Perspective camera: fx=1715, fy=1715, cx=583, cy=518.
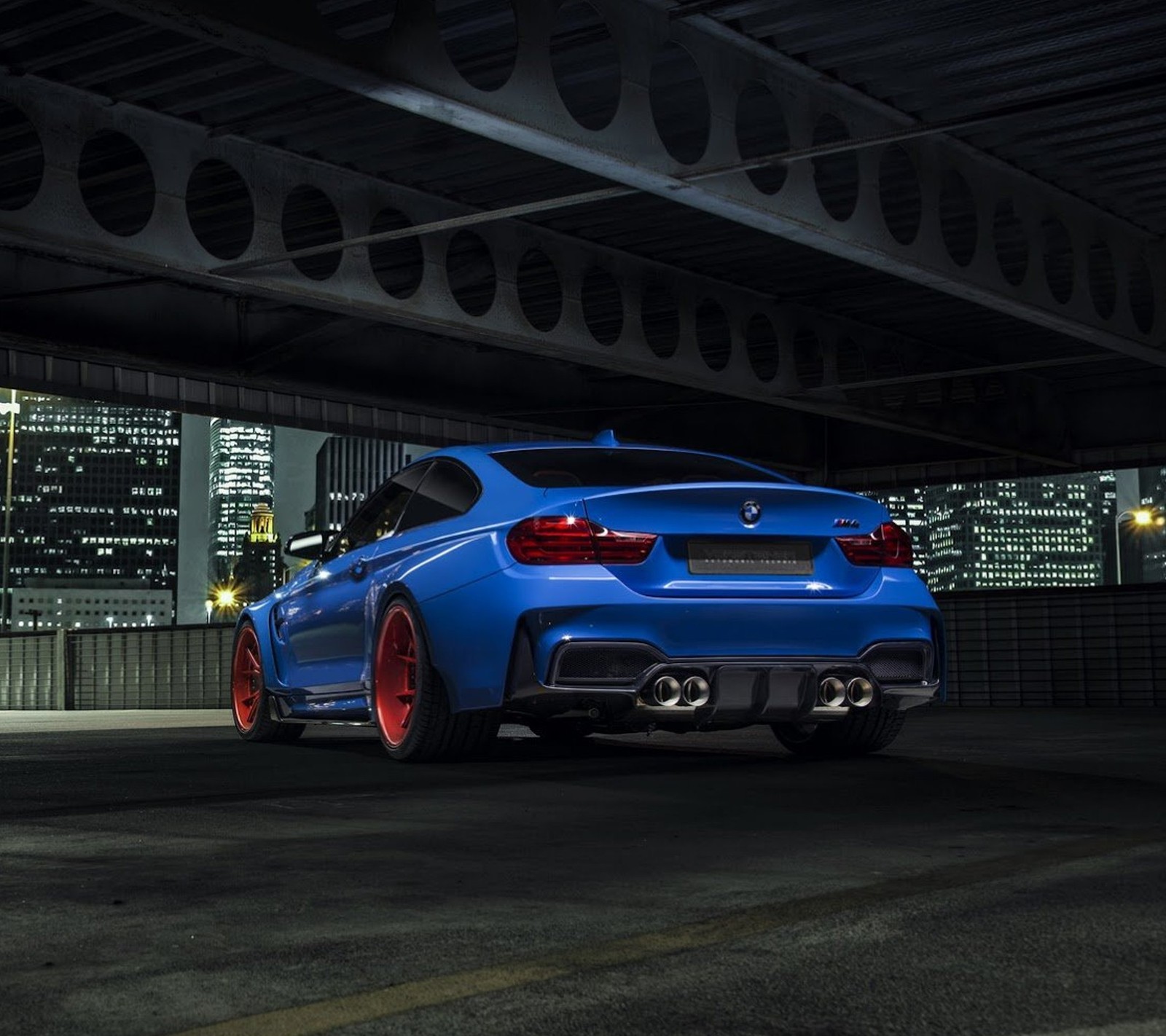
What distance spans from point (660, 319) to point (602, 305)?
5.32 ft

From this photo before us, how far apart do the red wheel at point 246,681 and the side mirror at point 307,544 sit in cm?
95

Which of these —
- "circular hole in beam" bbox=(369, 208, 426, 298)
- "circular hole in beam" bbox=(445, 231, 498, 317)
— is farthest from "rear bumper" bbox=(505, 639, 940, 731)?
"circular hole in beam" bbox=(445, 231, 498, 317)

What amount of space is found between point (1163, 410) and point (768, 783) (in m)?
23.6

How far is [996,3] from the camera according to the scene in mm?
12398

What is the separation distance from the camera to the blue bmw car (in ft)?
22.7

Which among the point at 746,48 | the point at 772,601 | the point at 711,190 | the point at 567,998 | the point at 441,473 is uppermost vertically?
the point at 746,48

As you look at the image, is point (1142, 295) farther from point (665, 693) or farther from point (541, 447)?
point (665, 693)

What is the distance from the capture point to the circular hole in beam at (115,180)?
16.0 meters

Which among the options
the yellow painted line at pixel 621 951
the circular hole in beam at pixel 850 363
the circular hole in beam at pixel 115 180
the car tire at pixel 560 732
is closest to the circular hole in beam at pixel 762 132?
the circular hole in beam at pixel 115 180

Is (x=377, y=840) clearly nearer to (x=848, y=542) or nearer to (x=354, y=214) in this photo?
(x=848, y=542)

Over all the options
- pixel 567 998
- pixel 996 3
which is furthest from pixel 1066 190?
pixel 567 998

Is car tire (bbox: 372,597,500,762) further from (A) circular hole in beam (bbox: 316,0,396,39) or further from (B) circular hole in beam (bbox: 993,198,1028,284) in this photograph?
(B) circular hole in beam (bbox: 993,198,1028,284)

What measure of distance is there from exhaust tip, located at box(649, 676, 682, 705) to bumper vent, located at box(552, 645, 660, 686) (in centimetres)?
8

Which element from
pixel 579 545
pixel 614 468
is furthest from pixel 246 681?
pixel 579 545
